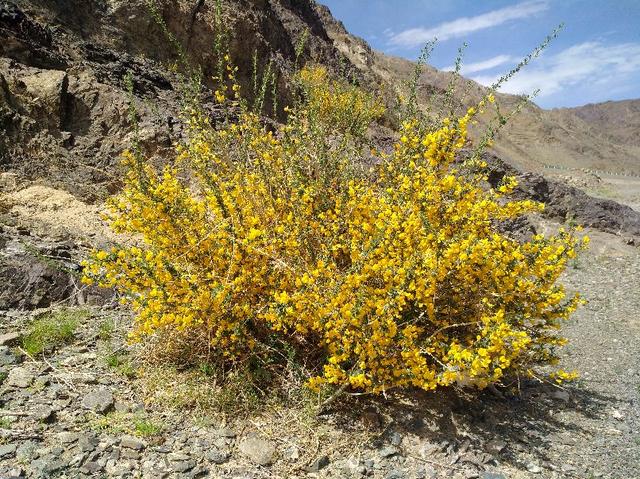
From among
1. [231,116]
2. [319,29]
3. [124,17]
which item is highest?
[319,29]

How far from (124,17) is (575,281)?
9.54m

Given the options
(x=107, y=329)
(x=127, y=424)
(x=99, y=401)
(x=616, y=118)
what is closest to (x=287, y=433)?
(x=127, y=424)

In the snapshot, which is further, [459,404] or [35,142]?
[35,142]

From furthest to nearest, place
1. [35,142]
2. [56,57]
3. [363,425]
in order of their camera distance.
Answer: [56,57], [35,142], [363,425]

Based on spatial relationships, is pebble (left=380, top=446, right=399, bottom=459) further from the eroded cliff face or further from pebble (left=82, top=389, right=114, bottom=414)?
the eroded cliff face

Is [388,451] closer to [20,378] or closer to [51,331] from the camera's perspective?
[20,378]

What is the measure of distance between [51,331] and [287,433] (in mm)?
2066

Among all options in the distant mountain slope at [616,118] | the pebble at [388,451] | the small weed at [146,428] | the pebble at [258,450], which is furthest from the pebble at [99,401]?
the distant mountain slope at [616,118]

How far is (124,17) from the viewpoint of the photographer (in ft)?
30.7

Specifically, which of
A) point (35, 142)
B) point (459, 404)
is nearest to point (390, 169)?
point (459, 404)

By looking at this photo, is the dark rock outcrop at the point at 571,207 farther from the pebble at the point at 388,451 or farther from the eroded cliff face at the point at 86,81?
the pebble at the point at 388,451

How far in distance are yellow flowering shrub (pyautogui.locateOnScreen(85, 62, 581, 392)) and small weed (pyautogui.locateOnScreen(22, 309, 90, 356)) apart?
0.57m

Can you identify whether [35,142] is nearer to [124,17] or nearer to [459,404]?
[124,17]

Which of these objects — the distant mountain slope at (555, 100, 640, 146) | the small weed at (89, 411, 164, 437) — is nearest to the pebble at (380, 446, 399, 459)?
the small weed at (89, 411, 164, 437)
